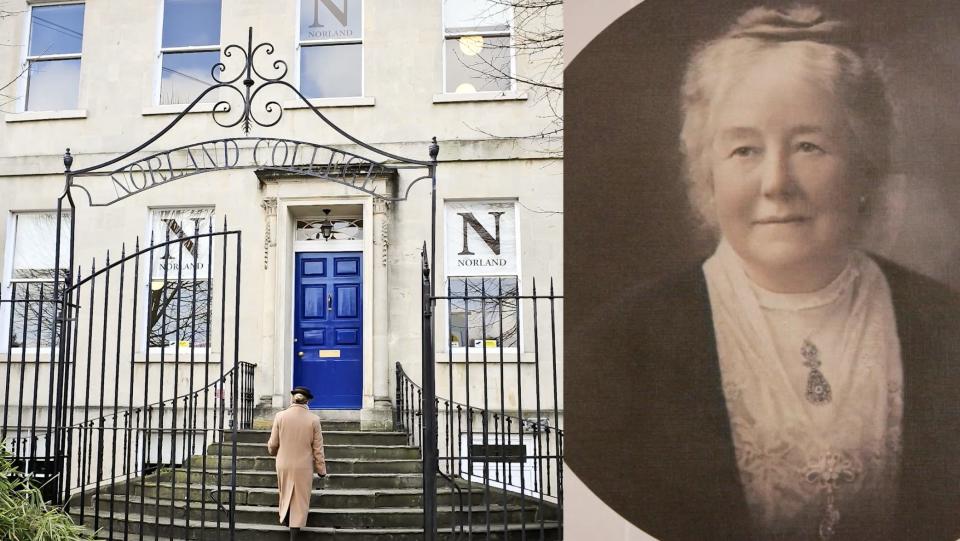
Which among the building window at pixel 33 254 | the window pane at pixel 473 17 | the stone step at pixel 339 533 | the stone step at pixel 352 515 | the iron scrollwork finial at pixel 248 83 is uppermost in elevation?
the window pane at pixel 473 17

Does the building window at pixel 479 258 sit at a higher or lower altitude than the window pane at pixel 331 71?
lower

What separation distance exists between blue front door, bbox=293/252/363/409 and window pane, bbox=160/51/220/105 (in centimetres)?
297

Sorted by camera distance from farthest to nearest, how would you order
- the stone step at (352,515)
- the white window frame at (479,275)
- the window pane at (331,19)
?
the window pane at (331,19)
the white window frame at (479,275)
the stone step at (352,515)

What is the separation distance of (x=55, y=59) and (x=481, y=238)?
6872 mm

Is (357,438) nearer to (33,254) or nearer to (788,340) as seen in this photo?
(33,254)

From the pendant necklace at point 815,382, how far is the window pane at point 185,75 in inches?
388

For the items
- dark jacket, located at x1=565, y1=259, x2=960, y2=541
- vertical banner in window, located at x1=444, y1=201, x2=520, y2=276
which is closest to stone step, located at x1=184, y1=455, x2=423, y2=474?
vertical banner in window, located at x1=444, y1=201, x2=520, y2=276

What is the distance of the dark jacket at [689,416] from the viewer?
4.26 m

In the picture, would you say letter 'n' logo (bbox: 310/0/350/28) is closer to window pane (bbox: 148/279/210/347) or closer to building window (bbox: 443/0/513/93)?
building window (bbox: 443/0/513/93)

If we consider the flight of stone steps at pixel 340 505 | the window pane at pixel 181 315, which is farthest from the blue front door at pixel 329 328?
the flight of stone steps at pixel 340 505

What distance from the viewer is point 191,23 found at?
12.0 meters

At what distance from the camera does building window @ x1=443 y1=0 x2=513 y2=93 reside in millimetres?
11422

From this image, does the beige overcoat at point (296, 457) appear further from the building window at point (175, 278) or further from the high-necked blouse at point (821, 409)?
the high-necked blouse at point (821, 409)

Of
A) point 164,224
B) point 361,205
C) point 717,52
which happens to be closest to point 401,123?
point 361,205
